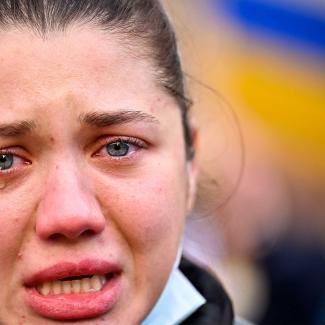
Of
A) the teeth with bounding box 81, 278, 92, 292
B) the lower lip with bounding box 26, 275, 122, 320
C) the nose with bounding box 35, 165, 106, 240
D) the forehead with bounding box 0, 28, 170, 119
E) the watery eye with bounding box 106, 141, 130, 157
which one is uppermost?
the forehead with bounding box 0, 28, 170, 119

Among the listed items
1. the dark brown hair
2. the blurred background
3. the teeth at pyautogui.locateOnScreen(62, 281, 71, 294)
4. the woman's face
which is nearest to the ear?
the dark brown hair

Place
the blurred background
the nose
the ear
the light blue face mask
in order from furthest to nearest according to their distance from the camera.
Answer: the blurred background < the ear < the light blue face mask < the nose

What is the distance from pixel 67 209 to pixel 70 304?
7.9 inches

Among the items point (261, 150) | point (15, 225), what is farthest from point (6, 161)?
point (261, 150)

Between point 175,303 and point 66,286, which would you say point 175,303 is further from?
point 66,286

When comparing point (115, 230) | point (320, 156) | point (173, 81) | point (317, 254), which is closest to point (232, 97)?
point (320, 156)

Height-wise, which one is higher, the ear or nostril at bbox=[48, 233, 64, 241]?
nostril at bbox=[48, 233, 64, 241]

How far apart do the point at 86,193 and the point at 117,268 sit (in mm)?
171

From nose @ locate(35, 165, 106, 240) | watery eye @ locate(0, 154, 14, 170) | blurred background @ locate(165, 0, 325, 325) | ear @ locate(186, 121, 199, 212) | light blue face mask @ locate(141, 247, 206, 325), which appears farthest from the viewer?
blurred background @ locate(165, 0, 325, 325)

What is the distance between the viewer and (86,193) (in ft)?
5.66

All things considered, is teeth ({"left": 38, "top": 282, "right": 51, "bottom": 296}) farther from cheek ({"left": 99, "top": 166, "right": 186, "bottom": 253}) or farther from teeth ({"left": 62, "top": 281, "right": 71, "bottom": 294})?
cheek ({"left": 99, "top": 166, "right": 186, "bottom": 253})

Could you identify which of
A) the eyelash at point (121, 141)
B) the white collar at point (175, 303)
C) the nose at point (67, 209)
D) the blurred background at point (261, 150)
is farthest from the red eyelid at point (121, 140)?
the blurred background at point (261, 150)

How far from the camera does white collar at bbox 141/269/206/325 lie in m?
1.98

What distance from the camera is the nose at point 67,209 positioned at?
1.67 m
